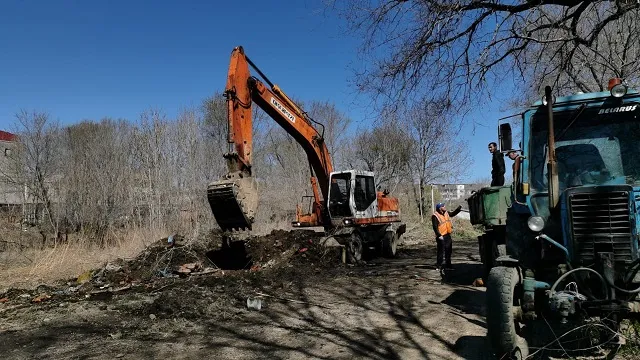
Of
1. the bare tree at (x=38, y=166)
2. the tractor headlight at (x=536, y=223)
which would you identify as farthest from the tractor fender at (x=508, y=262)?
the bare tree at (x=38, y=166)

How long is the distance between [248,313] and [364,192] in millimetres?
7729

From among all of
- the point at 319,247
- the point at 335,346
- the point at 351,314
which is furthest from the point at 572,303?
the point at 319,247

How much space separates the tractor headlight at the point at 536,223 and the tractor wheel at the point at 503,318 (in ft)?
2.37

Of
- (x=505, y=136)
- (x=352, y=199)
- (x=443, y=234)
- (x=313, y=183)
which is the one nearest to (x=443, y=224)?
(x=443, y=234)

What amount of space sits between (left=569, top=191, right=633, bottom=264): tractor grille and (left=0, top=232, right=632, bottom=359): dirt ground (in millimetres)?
1596

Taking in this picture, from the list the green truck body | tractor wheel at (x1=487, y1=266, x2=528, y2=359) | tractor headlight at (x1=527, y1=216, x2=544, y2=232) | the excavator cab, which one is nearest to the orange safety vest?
the green truck body

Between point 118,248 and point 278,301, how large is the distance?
9.65 m

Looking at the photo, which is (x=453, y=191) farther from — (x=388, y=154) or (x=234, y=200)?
(x=234, y=200)

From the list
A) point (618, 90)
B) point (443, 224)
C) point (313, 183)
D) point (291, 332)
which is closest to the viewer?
point (618, 90)

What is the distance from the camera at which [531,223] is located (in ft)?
17.0

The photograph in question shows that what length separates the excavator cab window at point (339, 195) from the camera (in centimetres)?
1426

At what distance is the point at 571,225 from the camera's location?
16.2ft

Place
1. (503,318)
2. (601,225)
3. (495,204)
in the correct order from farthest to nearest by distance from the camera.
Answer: (495,204)
(601,225)
(503,318)

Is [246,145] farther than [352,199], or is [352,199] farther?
[352,199]
